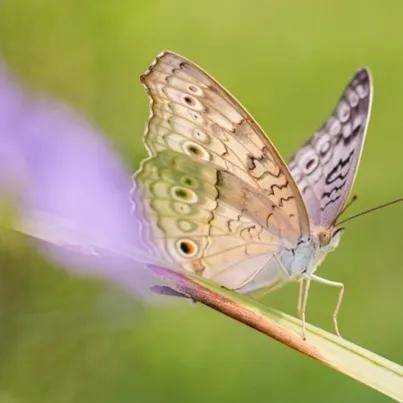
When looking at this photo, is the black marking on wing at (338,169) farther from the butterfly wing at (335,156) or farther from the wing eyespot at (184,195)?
the wing eyespot at (184,195)

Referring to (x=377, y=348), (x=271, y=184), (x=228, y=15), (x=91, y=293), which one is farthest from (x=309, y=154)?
(x=228, y=15)

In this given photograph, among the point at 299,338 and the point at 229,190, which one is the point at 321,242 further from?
the point at 299,338

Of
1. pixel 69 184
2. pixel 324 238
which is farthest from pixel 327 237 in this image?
pixel 69 184

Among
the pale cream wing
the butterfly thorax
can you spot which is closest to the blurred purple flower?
the pale cream wing

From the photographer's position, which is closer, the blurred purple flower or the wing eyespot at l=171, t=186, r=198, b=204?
the blurred purple flower

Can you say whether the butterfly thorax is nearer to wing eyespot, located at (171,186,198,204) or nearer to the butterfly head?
the butterfly head

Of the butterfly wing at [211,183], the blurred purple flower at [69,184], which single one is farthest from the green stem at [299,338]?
the butterfly wing at [211,183]
